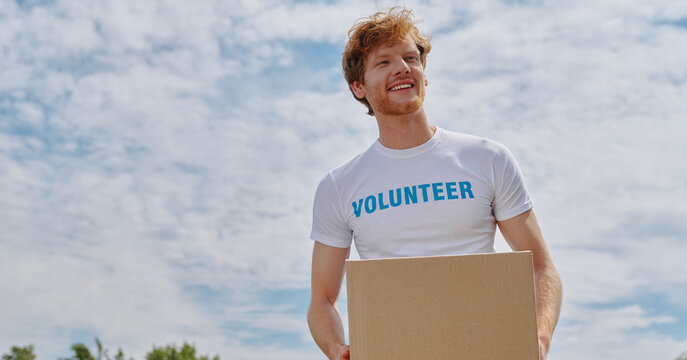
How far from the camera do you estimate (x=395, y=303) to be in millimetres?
2494

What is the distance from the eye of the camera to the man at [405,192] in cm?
340

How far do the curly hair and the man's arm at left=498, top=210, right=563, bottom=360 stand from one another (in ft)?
3.87

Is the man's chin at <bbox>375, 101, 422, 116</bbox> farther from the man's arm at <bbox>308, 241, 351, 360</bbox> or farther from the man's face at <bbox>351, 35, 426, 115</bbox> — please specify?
the man's arm at <bbox>308, 241, 351, 360</bbox>

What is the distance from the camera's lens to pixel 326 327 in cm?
355

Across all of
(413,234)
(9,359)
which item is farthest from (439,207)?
(9,359)

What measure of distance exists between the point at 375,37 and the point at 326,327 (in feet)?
5.40

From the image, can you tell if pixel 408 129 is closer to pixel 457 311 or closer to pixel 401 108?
pixel 401 108

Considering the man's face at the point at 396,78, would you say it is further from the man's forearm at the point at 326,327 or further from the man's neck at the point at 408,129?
the man's forearm at the point at 326,327

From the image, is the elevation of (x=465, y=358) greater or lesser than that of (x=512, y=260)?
lesser

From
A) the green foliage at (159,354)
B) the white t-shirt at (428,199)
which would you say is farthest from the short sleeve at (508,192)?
the green foliage at (159,354)

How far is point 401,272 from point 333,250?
1.37m

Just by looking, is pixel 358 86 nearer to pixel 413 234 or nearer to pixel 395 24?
pixel 395 24

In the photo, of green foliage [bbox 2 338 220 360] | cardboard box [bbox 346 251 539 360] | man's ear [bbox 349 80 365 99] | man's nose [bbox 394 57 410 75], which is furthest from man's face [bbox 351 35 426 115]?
green foliage [bbox 2 338 220 360]

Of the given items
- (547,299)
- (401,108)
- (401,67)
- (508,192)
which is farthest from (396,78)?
(547,299)
